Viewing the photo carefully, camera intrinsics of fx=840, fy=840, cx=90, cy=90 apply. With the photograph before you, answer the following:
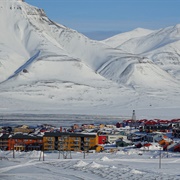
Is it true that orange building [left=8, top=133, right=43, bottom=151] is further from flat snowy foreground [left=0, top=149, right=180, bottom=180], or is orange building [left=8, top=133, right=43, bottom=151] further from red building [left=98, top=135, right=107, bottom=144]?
flat snowy foreground [left=0, top=149, right=180, bottom=180]

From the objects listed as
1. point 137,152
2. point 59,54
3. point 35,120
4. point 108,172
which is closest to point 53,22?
point 59,54

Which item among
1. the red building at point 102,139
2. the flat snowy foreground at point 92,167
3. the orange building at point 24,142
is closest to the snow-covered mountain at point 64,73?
the red building at point 102,139

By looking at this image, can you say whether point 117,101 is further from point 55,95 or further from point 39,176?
point 39,176

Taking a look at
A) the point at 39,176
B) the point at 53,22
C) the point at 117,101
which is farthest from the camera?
the point at 53,22

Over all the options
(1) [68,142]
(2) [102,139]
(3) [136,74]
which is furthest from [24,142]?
(3) [136,74]

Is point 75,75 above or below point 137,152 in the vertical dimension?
above

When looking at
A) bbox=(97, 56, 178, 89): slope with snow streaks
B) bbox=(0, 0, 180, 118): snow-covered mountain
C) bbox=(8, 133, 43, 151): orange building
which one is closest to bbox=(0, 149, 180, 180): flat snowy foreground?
bbox=(8, 133, 43, 151): orange building
